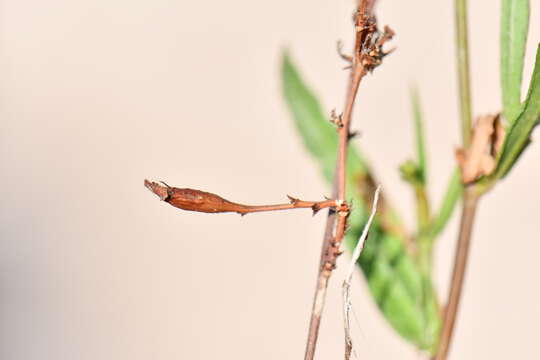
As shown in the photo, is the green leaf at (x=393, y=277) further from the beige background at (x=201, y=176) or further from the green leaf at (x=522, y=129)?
the beige background at (x=201, y=176)

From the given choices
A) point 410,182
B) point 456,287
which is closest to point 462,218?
point 456,287

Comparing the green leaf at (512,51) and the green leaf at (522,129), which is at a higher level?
the green leaf at (512,51)

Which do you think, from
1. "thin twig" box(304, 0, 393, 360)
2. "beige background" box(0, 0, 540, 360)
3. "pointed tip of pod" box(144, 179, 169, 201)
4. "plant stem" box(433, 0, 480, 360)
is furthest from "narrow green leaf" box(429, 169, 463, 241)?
"beige background" box(0, 0, 540, 360)

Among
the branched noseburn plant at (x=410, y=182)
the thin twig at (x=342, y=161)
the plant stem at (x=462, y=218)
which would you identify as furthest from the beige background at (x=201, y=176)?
the thin twig at (x=342, y=161)

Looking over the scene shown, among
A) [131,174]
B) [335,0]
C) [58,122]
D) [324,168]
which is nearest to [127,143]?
[131,174]

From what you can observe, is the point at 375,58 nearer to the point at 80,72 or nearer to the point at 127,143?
the point at 127,143

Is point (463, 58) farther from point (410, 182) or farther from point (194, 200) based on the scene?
point (194, 200)
